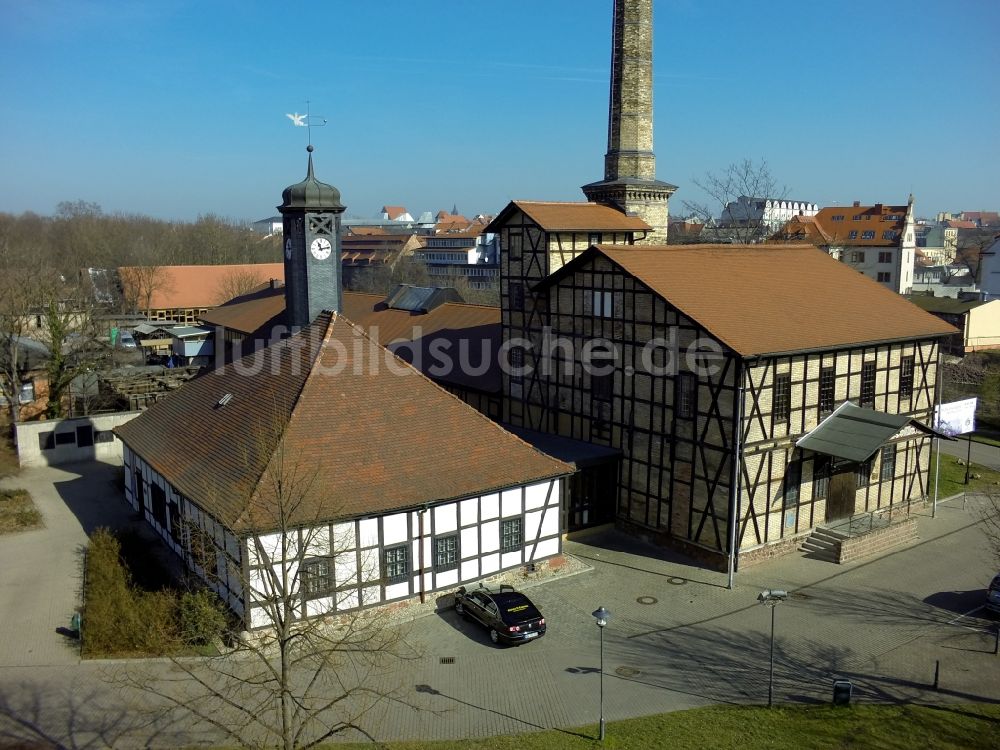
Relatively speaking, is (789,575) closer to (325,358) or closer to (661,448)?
(661,448)

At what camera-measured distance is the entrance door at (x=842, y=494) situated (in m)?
22.7

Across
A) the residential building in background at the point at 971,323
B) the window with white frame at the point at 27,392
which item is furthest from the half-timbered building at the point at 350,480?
the residential building in background at the point at 971,323

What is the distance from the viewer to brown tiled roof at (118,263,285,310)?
64188 millimetres

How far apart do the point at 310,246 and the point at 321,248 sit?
0.41m

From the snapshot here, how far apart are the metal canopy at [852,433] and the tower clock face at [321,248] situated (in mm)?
14425

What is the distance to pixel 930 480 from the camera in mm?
27297

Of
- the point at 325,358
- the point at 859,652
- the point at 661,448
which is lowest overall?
the point at 859,652

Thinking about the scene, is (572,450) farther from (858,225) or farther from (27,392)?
(858,225)

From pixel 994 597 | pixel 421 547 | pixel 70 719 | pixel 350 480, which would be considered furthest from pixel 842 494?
pixel 70 719

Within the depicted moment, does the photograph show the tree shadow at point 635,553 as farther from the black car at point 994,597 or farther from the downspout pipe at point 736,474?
the black car at point 994,597

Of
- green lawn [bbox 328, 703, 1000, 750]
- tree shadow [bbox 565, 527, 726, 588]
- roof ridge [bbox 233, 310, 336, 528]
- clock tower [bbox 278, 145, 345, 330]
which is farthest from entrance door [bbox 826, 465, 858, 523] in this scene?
clock tower [bbox 278, 145, 345, 330]

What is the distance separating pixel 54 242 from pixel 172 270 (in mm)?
43964

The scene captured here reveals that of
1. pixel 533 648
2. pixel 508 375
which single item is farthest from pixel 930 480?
pixel 533 648

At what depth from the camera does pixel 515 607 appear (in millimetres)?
17062
